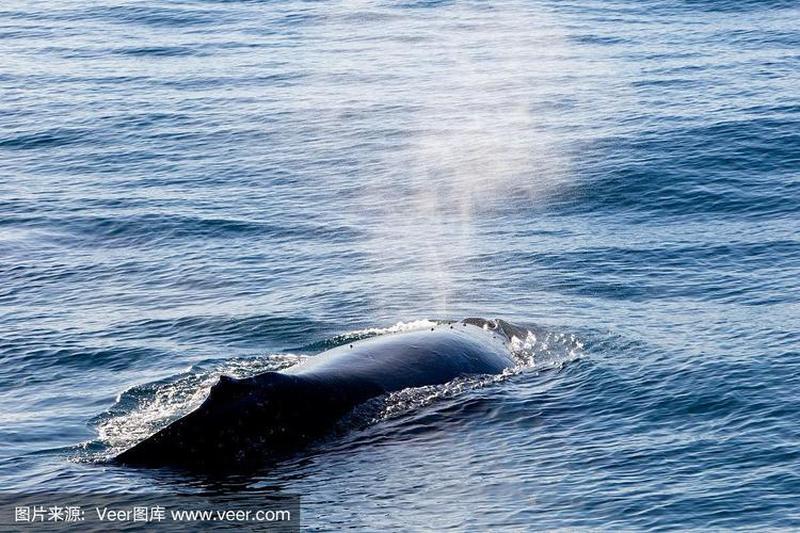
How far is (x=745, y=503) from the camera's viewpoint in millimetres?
17422

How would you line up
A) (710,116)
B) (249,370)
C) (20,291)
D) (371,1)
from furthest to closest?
(371,1) → (710,116) → (20,291) → (249,370)

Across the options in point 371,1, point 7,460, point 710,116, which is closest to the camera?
point 7,460

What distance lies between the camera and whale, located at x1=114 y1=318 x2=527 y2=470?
17875mm

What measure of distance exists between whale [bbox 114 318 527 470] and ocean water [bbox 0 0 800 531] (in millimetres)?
364

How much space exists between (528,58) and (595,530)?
137 feet

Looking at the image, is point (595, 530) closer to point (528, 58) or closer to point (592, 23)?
point (528, 58)

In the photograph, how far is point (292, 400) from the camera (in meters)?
18.7

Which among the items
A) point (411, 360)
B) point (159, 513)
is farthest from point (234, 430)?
point (411, 360)

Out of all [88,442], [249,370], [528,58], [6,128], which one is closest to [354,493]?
[88,442]

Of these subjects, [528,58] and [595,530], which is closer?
[595,530]

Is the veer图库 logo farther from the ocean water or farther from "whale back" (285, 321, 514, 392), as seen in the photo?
"whale back" (285, 321, 514, 392)

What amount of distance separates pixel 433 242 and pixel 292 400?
15614 millimetres

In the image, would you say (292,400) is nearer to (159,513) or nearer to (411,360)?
(159,513)

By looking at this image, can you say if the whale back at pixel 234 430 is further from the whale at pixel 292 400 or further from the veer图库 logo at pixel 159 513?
the veer图库 logo at pixel 159 513
